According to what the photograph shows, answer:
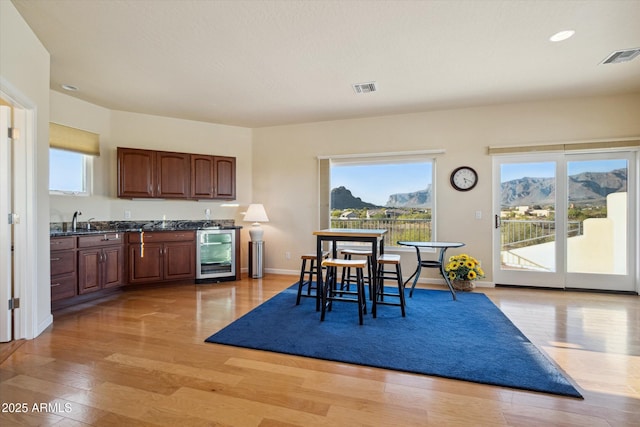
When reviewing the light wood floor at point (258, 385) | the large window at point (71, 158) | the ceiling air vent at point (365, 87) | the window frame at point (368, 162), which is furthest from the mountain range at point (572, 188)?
the large window at point (71, 158)

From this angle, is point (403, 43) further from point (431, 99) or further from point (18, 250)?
point (18, 250)

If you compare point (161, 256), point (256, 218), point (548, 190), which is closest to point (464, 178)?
point (548, 190)

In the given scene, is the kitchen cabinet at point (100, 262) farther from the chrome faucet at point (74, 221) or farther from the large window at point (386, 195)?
the large window at point (386, 195)

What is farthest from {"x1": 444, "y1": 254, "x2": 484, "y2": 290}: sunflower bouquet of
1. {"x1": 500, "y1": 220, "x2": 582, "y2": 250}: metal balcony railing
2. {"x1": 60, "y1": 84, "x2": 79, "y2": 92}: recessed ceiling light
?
{"x1": 60, "y1": 84, "x2": 79, "y2": 92}: recessed ceiling light

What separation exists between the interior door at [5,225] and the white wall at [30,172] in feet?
0.16

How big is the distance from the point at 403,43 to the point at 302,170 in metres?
2.89

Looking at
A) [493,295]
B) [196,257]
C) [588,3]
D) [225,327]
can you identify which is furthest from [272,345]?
[588,3]

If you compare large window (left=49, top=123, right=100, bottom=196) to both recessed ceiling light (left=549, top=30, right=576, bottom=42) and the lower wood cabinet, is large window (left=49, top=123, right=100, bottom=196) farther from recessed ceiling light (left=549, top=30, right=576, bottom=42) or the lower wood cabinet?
recessed ceiling light (left=549, top=30, right=576, bottom=42)

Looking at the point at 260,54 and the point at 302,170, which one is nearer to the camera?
the point at 260,54

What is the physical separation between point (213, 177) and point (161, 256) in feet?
4.81

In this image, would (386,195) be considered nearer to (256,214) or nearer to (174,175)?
(256,214)

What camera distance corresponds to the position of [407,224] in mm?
4863

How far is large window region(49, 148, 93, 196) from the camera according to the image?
3898 mm

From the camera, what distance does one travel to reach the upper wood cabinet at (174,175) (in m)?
4.37
